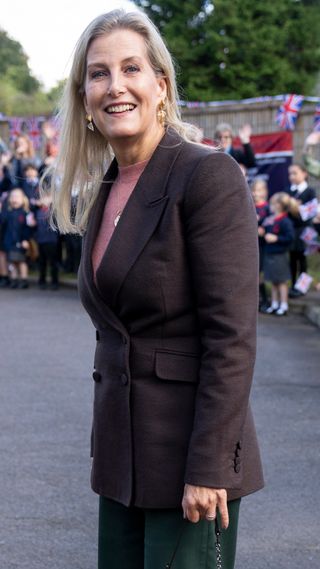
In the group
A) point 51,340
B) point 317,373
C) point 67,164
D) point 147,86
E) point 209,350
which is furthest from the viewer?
point 51,340

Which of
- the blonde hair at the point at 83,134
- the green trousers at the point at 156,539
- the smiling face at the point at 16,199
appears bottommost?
the smiling face at the point at 16,199

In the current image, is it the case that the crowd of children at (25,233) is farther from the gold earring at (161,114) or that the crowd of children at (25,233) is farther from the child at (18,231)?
the gold earring at (161,114)

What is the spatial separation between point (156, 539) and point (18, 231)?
13.8 meters

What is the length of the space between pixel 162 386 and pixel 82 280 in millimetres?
377

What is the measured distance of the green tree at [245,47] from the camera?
28266 millimetres

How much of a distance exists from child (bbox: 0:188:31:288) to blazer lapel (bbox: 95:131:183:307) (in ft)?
44.4

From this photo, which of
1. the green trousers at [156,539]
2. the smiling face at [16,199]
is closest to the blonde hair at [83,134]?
the green trousers at [156,539]

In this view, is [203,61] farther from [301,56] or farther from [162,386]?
[162,386]

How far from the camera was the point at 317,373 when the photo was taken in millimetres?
9188

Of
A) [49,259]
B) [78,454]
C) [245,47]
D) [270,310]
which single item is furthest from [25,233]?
[245,47]

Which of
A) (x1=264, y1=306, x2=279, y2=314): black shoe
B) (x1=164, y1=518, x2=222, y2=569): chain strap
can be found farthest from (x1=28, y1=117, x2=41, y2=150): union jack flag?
(x1=164, y1=518, x2=222, y2=569): chain strap

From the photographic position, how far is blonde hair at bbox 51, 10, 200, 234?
103 inches

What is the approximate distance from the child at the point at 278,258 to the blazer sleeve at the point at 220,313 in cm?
1031

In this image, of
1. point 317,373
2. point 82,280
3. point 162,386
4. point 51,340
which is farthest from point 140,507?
point 51,340
